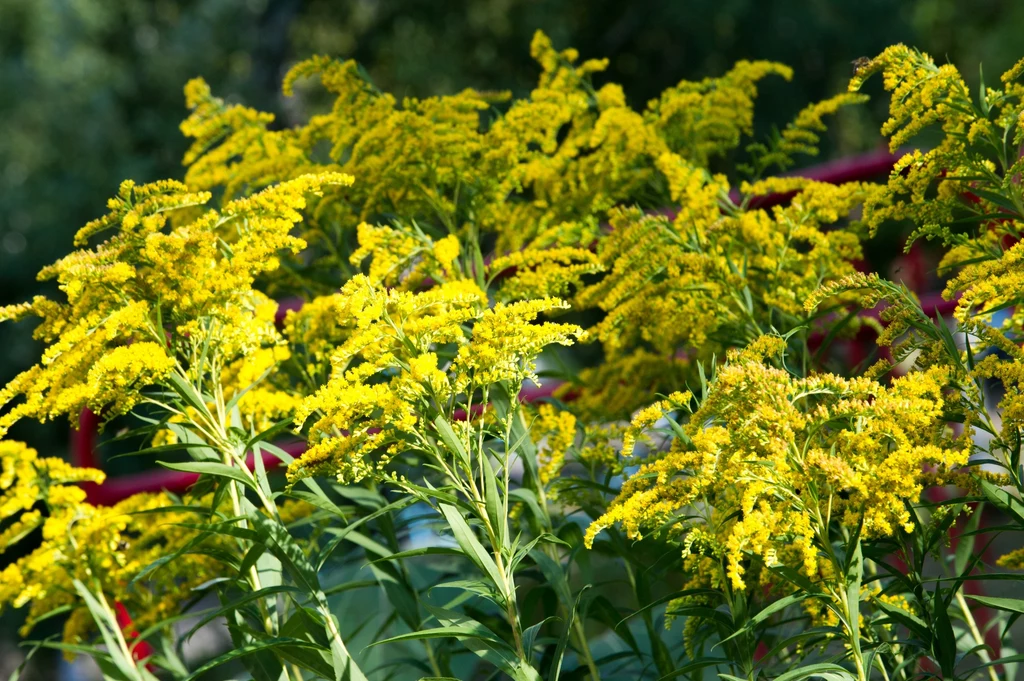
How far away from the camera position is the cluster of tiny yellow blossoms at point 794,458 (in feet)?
6.09

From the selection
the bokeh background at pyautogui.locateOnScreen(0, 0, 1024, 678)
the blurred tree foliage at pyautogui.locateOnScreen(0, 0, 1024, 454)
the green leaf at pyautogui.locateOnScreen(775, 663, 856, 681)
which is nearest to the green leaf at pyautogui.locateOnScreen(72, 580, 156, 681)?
the green leaf at pyautogui.locateOnScreen(775, 663, 856, 681)

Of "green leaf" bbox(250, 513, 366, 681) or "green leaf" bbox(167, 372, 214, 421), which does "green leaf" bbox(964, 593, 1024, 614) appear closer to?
"green leaf" bbox(250, 513, 366, 681)

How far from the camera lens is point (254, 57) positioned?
15.8 metres

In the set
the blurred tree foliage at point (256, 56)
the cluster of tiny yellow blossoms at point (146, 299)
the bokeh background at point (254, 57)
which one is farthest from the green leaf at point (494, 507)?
the blurred tree foliage at point (256, 56)

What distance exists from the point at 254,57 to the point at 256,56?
9cm

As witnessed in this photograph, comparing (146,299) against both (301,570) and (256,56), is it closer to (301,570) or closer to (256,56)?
(301,570)

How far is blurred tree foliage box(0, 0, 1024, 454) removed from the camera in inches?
562

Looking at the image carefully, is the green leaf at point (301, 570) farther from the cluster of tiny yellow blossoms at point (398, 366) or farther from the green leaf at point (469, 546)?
the green leaf at point (469, 546)

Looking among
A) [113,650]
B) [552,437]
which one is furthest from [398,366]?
[113,650]

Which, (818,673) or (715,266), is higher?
(715,266)

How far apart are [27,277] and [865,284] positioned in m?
14.0

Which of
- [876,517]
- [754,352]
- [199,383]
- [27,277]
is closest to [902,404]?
[876,517]

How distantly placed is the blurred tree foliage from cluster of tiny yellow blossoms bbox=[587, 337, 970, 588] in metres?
13.0

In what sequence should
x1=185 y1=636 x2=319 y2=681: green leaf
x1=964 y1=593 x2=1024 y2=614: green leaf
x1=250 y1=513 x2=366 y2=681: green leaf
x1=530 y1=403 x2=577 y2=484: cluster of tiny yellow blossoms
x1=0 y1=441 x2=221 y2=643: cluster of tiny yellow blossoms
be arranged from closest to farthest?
x1=964 y1=593 x2=1024 y2=614: green leaf, x1=185 y1=636 x2=319 y2=681: green leaf, x1=250 y1=513 x2=366 y2=681: green leaf, x1=530 y1=403 x2=577 y2=484: cluster of tiny yellow blossoms, x1=0 y1=441 x2=221 y2=643: cluster of tiny yellow blossoms
